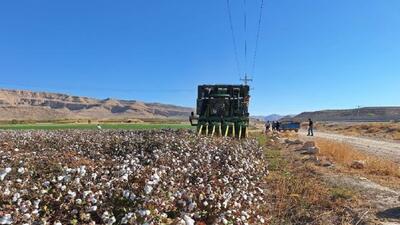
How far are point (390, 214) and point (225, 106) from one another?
18.1 meters

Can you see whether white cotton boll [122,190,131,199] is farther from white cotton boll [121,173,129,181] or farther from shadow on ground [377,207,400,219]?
shadow on ground [377,207,400,219]

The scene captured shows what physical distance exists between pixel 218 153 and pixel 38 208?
24.0ft

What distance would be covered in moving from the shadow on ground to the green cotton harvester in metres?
16.5

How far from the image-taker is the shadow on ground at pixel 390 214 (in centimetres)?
909

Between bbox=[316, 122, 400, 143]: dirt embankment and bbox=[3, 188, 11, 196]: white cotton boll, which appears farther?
bbox=[316, 122, 400, 143]: dirt embankment

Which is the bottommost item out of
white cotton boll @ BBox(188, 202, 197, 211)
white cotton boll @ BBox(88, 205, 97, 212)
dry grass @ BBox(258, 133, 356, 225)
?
dry grass @ BBox(258, 133, 356, 225)

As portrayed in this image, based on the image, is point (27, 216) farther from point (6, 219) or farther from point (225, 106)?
point (225, 106)

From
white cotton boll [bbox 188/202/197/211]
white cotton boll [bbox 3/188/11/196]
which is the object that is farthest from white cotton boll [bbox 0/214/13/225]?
white cotton boll [bbox 188/202/197/211]

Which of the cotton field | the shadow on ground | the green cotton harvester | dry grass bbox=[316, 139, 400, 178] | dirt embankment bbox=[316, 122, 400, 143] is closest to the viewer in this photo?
the cotton field

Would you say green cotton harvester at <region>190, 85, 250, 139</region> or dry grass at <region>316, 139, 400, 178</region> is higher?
green cotton harvester at <region>190, 85, 250, 139</region>

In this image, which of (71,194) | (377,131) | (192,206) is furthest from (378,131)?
(71,194)

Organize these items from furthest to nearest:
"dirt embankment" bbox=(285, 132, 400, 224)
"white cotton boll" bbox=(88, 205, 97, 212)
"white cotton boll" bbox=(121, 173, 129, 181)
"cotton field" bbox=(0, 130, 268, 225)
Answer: "dirt embankment" bbox=(285, 132, 400, 224)
"white cotton boll" bbox=(121, 173, 129, 181)
"white cotton boll" bbox=(88, 205, 97, 212)
"cotton field" bbox=(0, 130, 268, 225)

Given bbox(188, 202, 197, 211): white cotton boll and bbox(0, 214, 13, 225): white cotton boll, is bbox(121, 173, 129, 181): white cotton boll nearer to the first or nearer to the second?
bbox(188, 202, 197, 211): white cotton boll

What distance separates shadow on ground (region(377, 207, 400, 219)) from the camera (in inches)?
358
